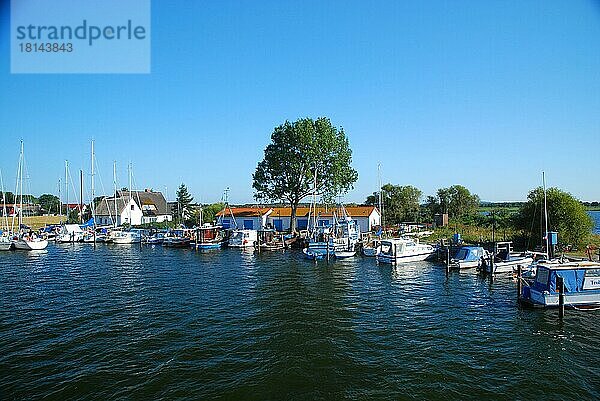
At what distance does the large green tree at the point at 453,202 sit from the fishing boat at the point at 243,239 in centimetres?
4802

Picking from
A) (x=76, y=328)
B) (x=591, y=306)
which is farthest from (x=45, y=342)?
(x=591, y=306)

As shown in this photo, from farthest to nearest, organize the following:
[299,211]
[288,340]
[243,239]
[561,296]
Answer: [299,211] < [243,239] < [561,296] < [288,340]

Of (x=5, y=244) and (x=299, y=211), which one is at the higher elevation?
(x=299, y=211)

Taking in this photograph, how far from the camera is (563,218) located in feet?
138

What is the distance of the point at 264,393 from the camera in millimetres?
14570

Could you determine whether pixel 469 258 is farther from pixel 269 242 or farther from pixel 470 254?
pixel 269 242

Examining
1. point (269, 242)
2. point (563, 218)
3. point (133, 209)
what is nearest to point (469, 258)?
point (563, 218)

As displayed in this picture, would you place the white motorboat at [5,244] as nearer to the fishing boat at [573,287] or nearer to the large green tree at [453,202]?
the fishing boat at [573,287]

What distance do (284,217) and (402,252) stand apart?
3481 cm

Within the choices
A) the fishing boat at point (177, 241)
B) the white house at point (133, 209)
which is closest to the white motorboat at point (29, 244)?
the fishing boat at point (177, 241)

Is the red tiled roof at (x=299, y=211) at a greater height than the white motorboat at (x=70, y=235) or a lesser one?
greater

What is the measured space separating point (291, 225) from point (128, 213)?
132 ft

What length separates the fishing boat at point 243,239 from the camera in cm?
5841

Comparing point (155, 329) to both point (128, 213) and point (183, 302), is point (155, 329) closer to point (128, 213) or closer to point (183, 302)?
point (183, 302)
